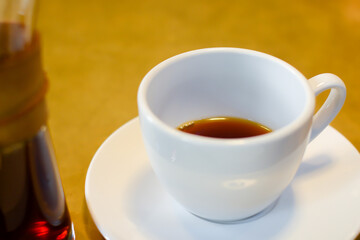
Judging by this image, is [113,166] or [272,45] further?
[272,45]

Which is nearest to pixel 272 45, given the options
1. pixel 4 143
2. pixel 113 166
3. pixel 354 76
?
pixel 354 76

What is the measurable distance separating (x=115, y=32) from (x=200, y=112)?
481 millimetres

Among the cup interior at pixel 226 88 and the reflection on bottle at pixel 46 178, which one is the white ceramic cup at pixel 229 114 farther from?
the reflection on bottle at pixel 46 178

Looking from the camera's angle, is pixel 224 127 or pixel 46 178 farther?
pixel 224 127

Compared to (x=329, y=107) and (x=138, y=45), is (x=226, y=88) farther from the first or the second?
(x=138, y=45)

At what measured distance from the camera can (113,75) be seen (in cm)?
92

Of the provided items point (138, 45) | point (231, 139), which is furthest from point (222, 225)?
point (138, 45)

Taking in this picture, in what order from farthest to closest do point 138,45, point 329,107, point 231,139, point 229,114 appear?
point 138,45 < point 229,114 < point 329,107 < point 231,139

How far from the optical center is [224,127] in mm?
677

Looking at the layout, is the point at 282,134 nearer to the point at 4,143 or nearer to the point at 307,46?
the point at 4,143

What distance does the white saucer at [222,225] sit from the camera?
52 centimetres

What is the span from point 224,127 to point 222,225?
0.60 feet

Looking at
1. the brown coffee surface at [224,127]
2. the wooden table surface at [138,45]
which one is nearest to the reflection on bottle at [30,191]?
the wooden table surface at [138,45]

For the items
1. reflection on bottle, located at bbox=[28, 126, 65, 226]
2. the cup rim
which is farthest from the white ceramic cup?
reflection on bottle, located at bbox=[28, 126, 65, 226]
